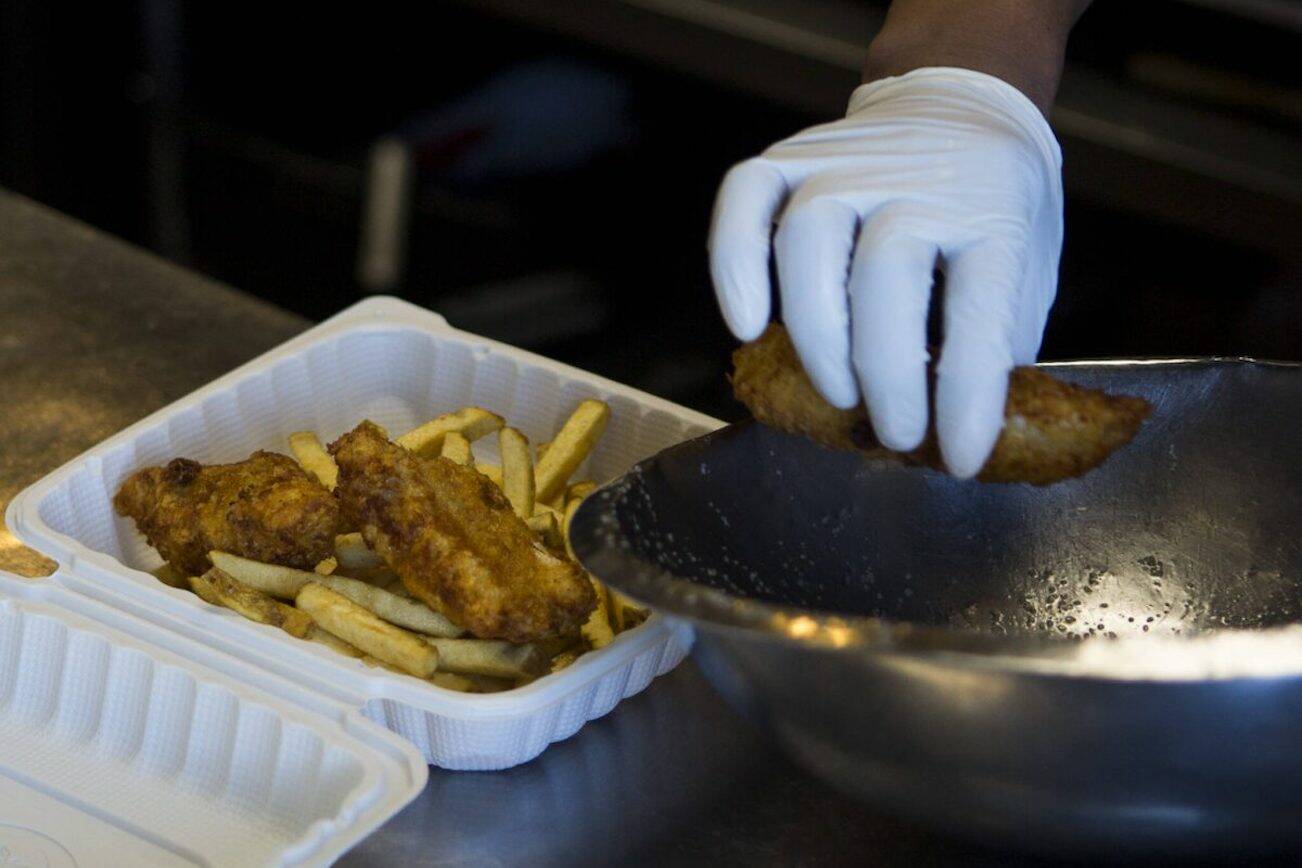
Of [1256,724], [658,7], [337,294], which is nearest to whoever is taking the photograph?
[1256,724]

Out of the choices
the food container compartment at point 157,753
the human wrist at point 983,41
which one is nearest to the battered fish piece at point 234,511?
the food container compartment at point 157,753

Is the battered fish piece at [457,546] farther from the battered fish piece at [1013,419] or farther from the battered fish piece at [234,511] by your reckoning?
the battered fish piece at [1013,419]

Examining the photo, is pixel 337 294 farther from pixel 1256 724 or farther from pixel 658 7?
pixel 1256 724

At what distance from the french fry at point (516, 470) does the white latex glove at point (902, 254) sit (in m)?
0.37

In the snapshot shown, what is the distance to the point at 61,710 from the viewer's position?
5.55ft

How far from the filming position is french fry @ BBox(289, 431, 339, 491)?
6.39ft

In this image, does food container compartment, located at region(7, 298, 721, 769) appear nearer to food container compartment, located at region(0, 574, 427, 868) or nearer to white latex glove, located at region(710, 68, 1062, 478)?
food container compartment, located at region(0, 574, 427, 868)

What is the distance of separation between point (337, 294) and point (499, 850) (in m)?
3.58

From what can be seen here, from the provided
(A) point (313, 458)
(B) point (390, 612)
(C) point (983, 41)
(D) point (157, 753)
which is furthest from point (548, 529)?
(C) point (983, 41)

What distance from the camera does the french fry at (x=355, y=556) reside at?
5.79 feet

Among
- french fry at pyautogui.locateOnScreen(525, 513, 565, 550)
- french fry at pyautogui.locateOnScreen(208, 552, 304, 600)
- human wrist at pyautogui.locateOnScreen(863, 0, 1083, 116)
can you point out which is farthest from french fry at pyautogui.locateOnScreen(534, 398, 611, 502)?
human wrist at pyautogui.locateOnScreen(863, 0, 1083, 116)

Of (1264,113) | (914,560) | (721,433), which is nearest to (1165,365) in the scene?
(914,560)

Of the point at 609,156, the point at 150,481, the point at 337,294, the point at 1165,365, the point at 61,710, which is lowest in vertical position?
the point at 337,294

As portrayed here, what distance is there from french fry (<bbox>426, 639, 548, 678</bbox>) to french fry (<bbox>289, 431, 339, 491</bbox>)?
1.15ft
